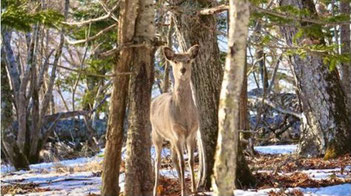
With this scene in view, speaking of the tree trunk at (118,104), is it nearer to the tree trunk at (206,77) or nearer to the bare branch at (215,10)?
the bare branch at (215,10)

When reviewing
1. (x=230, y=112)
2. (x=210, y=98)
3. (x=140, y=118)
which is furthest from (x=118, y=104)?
(x=230, y=112)

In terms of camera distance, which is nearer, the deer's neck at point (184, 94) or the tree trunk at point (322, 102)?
the deer's neck at point (184, 94)

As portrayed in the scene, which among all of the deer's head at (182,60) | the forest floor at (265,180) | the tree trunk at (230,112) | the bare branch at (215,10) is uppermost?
the bare branch at (215,10)

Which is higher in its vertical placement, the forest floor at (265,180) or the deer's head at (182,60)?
the deer's head at (182,60)

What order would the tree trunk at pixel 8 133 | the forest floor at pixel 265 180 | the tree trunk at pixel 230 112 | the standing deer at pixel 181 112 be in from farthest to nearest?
1. the tree trunk at pixel 8 133
2. the standing deer at pixel 181 112
3. the forest floor at pixel 265 180
4. the tree trunk at pixel 230 112

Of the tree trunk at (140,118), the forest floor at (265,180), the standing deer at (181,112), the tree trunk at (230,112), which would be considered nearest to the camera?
the tree trunk at (230,112)

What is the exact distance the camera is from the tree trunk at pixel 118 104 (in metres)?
6.42

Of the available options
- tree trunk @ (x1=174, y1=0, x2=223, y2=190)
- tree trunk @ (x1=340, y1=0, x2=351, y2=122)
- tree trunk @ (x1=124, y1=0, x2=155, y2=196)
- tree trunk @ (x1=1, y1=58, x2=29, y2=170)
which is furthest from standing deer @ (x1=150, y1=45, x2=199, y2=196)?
tree trunk @ (x1=1, y1=58, x2=29, y2=170)

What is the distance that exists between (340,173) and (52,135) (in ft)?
47.0

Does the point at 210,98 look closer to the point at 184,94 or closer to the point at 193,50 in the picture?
the point at 184,94

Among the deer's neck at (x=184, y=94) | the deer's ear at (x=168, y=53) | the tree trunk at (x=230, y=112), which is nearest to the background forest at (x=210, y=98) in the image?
the tree trunk at (x=230, y=112)

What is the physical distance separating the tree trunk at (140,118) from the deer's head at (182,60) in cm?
116

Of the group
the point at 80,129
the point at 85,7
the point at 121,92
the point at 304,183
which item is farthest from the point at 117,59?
the point at 80,129

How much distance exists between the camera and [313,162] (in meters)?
→ 10.0
